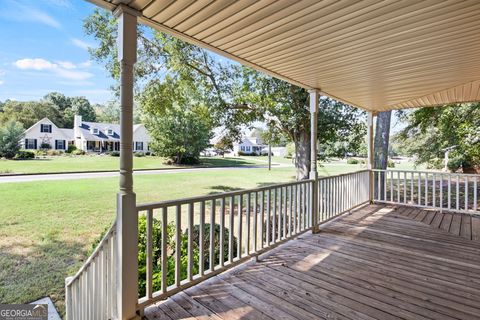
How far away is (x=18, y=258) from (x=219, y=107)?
6.32 m

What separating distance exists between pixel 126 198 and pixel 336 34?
224 cm

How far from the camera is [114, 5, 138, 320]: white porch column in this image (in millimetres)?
1904

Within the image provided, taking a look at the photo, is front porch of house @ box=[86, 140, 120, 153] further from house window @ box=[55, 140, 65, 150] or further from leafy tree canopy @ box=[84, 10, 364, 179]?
leafy tree canopy @ box=[84, 10, 364, 179]

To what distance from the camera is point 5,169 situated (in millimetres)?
14094

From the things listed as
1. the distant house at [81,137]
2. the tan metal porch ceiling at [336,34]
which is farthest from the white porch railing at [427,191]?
the distant house at [81,137]

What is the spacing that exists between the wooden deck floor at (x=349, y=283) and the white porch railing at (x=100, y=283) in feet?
1.11

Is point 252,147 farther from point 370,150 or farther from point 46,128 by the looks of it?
point 370,150

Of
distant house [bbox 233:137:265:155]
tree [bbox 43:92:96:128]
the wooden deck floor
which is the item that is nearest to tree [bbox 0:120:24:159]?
tree [bbox 43:92:96:128]

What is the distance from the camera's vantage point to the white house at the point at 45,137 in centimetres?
2105

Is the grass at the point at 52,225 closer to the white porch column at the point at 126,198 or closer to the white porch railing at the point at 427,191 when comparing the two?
the white porch column at the point at 126,198

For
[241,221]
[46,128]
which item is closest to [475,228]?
[241,221]

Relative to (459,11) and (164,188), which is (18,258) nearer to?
(164,188)

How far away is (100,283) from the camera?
212 centimetres

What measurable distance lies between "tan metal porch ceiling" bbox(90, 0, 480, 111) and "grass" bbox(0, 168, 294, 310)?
440 cm
